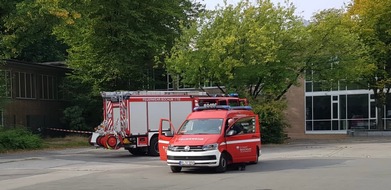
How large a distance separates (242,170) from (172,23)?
2380 centimetres

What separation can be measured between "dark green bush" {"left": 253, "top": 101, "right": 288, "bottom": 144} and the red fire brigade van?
508 inches

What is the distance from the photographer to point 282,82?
1287 inches

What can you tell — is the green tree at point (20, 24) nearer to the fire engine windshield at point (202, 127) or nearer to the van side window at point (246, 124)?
the fire engine windshield at point (202, 127)

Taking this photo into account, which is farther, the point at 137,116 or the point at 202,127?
the point at 137,116

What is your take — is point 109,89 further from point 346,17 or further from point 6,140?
point 346,17

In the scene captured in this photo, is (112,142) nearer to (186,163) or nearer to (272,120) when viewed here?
(186,163)

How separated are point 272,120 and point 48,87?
2218cm

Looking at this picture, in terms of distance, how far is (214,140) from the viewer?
16234 millimetres

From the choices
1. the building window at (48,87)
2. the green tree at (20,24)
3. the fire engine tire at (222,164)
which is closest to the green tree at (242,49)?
the green tree at (20,24)

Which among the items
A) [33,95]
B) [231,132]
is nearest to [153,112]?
[231,132]

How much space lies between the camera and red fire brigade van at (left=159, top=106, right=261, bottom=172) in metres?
16.0

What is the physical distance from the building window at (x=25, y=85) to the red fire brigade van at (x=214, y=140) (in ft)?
85.0

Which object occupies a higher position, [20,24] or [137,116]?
[20,24]

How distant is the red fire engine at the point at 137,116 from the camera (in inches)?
943
